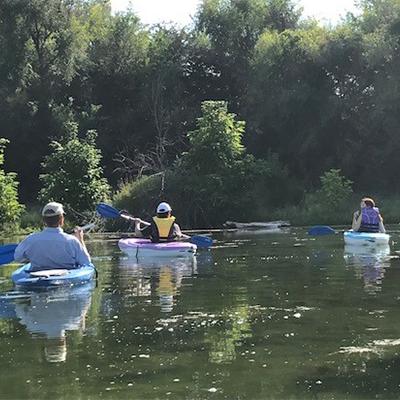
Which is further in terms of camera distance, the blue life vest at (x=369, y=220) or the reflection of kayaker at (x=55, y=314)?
the blue life vest at (x=369, y=220)

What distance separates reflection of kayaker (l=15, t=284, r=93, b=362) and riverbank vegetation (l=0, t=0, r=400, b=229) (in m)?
15.3

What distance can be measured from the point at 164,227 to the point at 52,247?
18.0 ft

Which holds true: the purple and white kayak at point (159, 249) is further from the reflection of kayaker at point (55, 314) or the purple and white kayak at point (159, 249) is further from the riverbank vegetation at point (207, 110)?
the riverbank vegetation at point (207, 110)

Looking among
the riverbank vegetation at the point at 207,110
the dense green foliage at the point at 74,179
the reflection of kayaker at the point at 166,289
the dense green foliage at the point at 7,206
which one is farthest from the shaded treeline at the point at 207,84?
the reflection of kayaker at the point at 166,289

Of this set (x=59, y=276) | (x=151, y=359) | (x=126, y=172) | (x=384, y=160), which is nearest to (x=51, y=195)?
(x=126, y=172)

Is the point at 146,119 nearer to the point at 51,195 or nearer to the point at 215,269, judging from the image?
the point at 51,195

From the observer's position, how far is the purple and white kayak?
14.3 m

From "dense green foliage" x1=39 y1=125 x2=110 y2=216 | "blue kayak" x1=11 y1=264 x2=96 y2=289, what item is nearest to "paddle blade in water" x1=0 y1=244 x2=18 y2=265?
"blue kayak" x1=11 y1=264 x2=96 y2=289

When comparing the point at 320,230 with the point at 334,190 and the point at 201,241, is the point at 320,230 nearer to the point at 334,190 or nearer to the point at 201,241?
the point at 201,241

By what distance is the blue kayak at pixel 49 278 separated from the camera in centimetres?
930

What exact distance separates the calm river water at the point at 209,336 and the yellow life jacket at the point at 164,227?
248 cm

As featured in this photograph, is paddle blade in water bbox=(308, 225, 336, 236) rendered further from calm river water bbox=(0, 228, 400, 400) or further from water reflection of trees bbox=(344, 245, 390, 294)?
calm river water bbox=(0, 228, 400, 400)

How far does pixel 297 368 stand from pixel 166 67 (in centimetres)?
2670

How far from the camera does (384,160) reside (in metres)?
29.6
